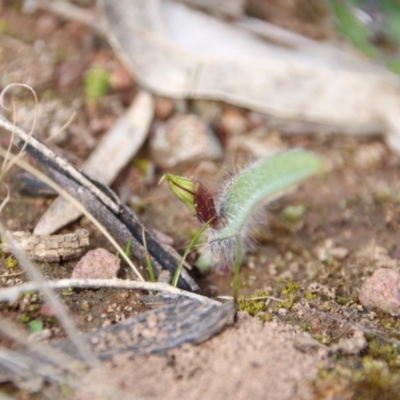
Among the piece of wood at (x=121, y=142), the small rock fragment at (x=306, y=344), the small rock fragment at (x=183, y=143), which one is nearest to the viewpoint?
the small rock fragment at (x=306, y=344)

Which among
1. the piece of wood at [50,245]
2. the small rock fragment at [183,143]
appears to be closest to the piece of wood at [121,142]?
the small rock fragment at [183,143]

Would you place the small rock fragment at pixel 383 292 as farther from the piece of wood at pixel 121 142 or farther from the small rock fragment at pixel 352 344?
the piece of wood at pixel 121 142

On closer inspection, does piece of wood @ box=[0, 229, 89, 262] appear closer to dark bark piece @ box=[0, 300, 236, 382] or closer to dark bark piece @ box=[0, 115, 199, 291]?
dark bark piece @ box=[0, 115, 199, 291]

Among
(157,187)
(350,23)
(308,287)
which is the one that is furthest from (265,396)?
(350,23)

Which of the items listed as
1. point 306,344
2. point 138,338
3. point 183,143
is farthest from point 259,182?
point 183,143

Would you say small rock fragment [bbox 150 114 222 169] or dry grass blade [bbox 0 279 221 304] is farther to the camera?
small rock fragment [bbox 150 114 222 169]

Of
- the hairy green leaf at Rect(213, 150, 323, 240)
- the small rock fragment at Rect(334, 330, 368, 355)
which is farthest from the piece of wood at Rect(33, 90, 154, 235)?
the small rock fragment at Rect(334, 330, 368, 355)
